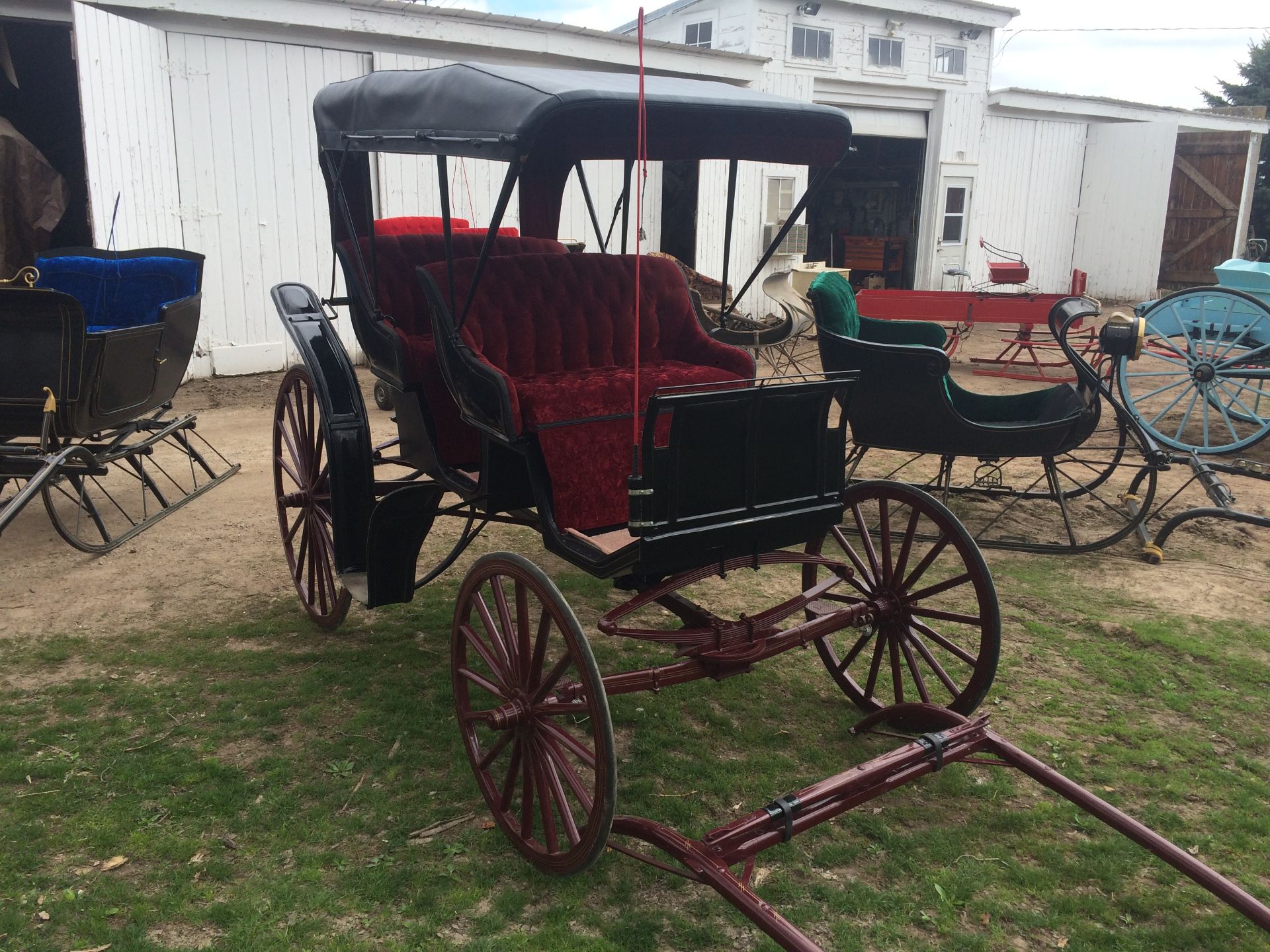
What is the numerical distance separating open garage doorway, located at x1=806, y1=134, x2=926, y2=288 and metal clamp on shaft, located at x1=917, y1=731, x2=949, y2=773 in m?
14.3

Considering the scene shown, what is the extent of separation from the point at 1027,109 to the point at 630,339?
45.5ft

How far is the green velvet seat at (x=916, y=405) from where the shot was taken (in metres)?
4.75

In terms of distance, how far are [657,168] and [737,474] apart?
390 inches

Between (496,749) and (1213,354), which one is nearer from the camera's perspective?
(496,749)

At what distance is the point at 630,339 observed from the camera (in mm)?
3645

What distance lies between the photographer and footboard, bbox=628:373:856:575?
2.51m

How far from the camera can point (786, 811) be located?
7.25 feet

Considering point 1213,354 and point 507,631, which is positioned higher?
point 1213,354

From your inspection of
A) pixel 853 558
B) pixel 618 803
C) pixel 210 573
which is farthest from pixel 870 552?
pixel 210 573

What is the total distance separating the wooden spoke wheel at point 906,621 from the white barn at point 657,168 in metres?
5.19

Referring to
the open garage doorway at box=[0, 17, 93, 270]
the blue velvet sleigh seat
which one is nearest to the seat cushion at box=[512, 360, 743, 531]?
the blue velvet sleigh seat

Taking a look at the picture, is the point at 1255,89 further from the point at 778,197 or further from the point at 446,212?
the point at 446,212

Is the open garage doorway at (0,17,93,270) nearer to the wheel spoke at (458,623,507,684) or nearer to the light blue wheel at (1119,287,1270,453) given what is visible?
the wheel spoke at (458,623,507,684)

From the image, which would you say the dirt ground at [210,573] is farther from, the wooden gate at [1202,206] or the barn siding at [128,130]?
the wooden gate at [1202,206]
